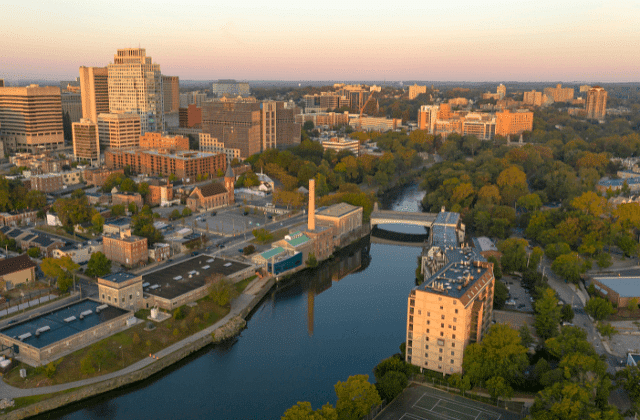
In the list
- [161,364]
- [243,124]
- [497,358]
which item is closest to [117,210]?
[161,364]

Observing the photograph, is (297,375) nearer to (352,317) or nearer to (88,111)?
(352,317)

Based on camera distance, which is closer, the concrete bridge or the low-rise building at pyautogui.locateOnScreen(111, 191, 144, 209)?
the concrete bridge

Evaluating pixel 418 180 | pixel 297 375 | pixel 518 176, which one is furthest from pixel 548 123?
pixel 297 375

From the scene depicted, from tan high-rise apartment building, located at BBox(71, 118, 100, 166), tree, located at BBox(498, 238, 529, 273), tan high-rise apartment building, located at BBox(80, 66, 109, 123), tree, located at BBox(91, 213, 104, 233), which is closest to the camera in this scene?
tree, located at BBox(498, 238, 529, 273)

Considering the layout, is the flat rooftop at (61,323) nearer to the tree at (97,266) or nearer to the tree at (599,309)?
the tree at (97,266)

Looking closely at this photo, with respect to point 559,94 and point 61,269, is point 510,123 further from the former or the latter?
point 61,269

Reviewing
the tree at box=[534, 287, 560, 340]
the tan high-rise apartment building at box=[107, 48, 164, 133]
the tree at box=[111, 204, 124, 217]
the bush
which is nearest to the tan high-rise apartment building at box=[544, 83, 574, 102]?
the tan high-rise apartment building at box=[107, 48, 164, 133]

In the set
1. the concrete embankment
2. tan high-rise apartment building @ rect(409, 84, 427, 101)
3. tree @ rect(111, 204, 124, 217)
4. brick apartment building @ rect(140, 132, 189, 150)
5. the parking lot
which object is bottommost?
the concrete embankment

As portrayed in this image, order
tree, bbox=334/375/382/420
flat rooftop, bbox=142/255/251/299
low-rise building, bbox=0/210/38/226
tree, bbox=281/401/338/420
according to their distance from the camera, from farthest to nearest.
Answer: low-rise building, bbox=0/210/38/226 < flat rooftop, bbox=142/255/251/299 < tree, bbox=334/375/382/420 < tree, bbox=281/401/338/420

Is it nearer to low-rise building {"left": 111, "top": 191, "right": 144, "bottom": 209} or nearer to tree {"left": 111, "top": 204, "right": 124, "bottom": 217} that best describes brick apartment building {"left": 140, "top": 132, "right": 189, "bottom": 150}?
low-rise building {"left": 111, "top": 191, "right": 144, "bottom": 209}
